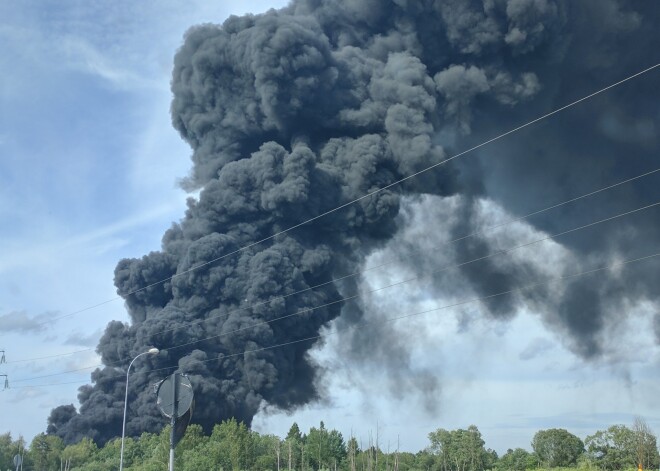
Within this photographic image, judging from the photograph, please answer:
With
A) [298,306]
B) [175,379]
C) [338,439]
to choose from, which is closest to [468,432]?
[338,439]

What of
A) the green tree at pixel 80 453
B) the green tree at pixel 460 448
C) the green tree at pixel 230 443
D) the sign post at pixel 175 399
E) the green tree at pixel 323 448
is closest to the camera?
the sign post at pixel 175 399

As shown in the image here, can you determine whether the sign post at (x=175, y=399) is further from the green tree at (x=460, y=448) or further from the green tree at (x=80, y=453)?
the green tree at (x=460, y=448)

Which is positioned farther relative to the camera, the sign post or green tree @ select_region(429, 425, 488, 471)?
green tree @ select_region(429, 425, 488, 471)

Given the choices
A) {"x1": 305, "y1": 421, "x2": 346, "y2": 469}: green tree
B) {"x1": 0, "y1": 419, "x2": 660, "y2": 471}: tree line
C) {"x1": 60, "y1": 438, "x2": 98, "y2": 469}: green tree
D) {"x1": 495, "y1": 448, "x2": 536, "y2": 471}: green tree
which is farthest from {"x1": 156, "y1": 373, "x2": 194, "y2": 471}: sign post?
{"x1": 495, "y1": 448, "x2": 536, "y2": 471}: green tree

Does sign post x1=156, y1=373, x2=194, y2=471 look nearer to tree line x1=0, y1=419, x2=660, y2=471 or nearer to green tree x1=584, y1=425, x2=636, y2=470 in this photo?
tree line x1=0, y1=419, x2=660, y2=471

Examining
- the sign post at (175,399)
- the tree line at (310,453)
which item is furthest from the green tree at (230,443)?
the sign post at (175,399)

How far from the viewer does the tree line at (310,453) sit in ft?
179

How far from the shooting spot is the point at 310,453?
261ft

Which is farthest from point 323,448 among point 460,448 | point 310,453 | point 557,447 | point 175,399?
point 175,399

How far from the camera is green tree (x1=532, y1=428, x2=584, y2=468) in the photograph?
266 feet

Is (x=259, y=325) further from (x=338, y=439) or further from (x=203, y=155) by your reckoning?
(x=338, y=439)

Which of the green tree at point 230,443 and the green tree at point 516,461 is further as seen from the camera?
the green tree at point 516,461

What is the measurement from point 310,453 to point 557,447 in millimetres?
28218

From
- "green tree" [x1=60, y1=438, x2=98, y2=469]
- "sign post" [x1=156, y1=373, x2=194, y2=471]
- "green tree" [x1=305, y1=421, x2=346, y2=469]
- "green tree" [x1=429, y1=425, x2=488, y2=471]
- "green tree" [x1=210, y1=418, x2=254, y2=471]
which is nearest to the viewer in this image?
"sign post" [x1=156, y1=373, x2=194, y2=471]
